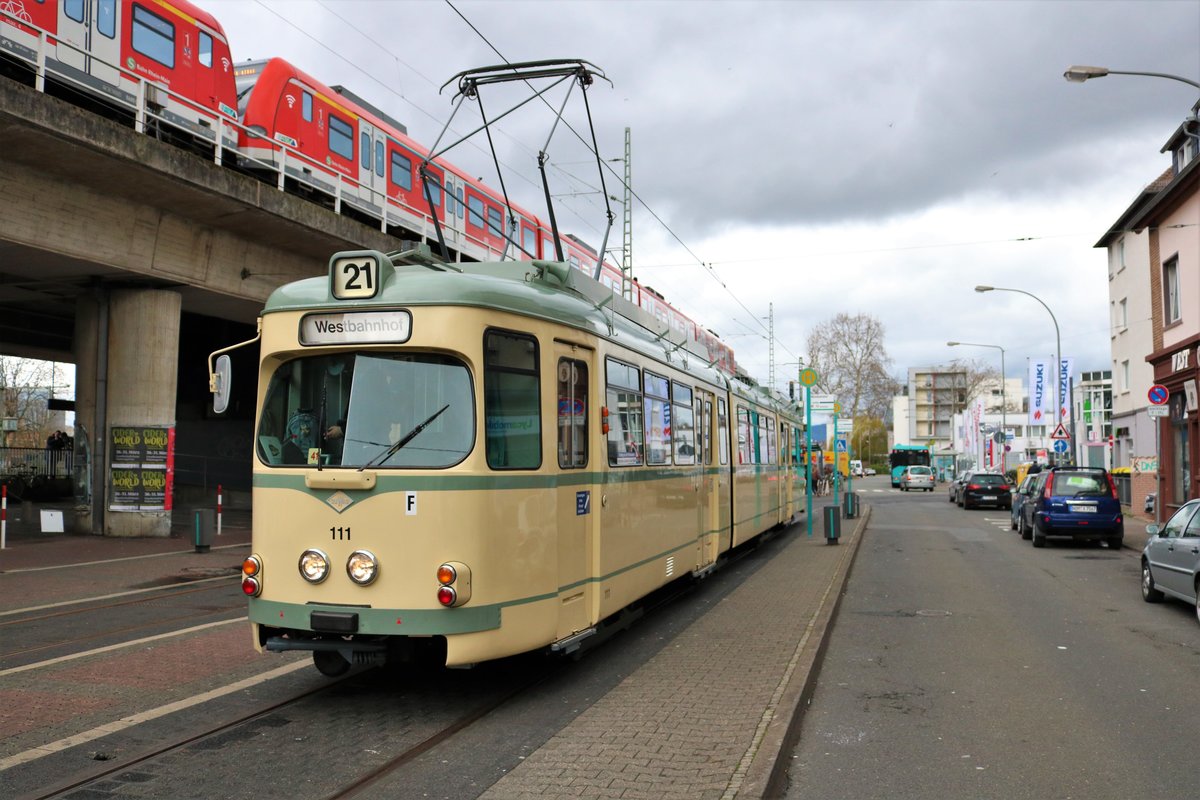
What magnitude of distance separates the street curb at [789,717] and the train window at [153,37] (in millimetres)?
15455

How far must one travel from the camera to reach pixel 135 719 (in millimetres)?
6465

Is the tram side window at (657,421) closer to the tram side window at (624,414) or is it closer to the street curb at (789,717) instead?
the tram side window at (624,414)

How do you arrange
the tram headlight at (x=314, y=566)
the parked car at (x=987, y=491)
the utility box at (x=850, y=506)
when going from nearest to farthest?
the tram headlight at (x=314, y=566), the utility box at (x=850, y=506), the parked car at (x=987, y=491)

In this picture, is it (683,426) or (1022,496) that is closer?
(683,426)

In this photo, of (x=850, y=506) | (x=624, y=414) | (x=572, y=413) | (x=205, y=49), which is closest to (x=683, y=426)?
(x=624, y=414)

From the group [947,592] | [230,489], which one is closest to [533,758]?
[947,592]

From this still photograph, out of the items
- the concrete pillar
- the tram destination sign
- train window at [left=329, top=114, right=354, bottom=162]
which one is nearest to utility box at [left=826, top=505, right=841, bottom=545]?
train window at [left=329, top=114, right=354, bottom=162]

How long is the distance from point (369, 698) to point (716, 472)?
22.4 feet

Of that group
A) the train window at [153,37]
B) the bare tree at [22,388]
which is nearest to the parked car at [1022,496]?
the train window at [153,37]

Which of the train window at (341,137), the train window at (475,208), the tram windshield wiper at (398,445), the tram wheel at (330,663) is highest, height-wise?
the train window at (341,137)

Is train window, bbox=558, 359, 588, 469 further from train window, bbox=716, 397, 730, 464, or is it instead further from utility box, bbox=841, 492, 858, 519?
utility box, bbox=841, 492, 858, 519

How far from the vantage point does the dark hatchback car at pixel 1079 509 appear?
806 inches

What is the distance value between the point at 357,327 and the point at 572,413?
1771 millimetres

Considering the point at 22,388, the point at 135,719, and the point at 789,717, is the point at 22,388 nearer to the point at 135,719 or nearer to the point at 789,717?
the point at 135,719
